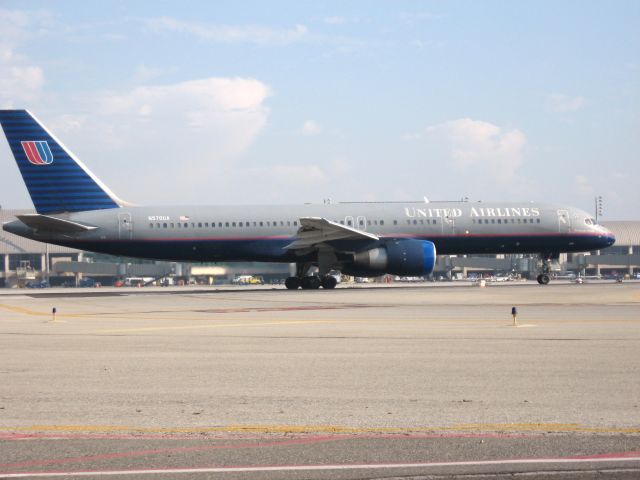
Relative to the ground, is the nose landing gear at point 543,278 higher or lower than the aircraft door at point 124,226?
lower

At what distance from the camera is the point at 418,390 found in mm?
12281

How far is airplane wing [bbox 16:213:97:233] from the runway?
77.9 ft

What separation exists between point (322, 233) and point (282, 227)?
10.6 ft

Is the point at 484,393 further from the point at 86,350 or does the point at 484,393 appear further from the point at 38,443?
the point at 86,350

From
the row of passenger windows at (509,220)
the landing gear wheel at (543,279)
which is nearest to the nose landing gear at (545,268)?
the landing gear wheel at (543,279)

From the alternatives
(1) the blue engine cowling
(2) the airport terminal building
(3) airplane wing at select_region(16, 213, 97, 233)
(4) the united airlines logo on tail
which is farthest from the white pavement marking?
(2) the airport terminal building

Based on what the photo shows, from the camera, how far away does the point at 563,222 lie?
169 ft

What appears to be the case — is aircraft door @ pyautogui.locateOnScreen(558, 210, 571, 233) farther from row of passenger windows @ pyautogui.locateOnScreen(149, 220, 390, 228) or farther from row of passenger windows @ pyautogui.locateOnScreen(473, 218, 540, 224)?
row of passenger windows @ pyautogui.locateOnScreen(149, 220, 390, 228)

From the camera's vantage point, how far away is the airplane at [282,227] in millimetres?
47625

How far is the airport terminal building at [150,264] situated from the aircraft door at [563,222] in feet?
137

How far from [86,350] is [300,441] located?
9711mm

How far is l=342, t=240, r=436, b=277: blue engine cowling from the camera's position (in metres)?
46.8

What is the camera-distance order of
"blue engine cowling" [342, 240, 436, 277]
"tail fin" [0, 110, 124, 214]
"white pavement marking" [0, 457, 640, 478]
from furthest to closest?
"tail fin" [0, 110, 124, 214]
"blue engine cowling" [342, 240, 436, 277]
"white pavement marking" [0, 457, 640, 478]

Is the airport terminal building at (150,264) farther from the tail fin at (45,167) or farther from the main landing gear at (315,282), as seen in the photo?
Answer: the tail fin at (45,167)
